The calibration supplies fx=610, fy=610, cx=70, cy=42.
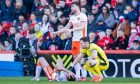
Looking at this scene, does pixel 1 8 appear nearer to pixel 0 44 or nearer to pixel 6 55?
pixel 0 44

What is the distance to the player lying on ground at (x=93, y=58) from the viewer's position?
56.0 ft

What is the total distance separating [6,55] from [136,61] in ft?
16.5

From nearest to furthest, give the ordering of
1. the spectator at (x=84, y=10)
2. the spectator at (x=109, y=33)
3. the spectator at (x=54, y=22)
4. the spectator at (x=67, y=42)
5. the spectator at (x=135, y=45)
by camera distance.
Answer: the spectator at (x=135, y=45) → the spectator at (x=109, y=33) → the spectator at (x=67, y=42) → the spectator at (x=84, y=10) → the spectator at (x=54, y=22)

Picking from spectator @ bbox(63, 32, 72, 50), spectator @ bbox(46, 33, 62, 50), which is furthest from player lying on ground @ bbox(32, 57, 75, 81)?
spectator @ bbox(46, 33, 62, 50)

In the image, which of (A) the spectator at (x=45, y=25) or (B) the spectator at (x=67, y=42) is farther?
(A) the spectator at (x=45, y=25)

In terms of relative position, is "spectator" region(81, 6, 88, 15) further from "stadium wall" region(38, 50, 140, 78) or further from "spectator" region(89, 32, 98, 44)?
"stadium wall" region(38, 50, 140, 78)

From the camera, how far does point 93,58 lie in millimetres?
17047

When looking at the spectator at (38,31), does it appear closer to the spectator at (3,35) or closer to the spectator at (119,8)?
the spectator at (3,35)

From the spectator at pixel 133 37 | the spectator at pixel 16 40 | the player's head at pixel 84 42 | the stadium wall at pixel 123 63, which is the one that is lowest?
the stadium wall at pixel 123 63

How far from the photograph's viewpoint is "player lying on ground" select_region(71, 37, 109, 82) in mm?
17078

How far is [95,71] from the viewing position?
1728 centimetres

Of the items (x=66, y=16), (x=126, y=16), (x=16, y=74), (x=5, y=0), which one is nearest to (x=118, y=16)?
(x=126, y=16)

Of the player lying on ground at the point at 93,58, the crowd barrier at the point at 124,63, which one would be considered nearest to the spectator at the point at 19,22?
the crowd barrier at the point at 124,63

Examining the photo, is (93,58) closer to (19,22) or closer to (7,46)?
(7,46)
